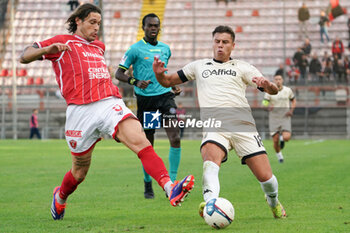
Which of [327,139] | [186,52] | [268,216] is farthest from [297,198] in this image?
[186,52]

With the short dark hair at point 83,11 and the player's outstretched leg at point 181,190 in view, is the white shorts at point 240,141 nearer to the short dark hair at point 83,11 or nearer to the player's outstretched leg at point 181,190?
the player's outstretched leg at point 181,190

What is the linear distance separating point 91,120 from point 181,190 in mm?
1385

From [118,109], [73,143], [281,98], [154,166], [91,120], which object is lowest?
[281,98]

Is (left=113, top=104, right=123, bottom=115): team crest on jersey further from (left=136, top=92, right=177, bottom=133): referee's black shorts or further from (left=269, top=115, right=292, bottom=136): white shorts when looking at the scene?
(left=269, top=115, right=292, bottom=136): white shorts

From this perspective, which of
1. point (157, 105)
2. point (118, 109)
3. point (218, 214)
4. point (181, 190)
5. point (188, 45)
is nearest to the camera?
point (181, 190)

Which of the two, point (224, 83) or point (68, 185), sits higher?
point (224, 83)

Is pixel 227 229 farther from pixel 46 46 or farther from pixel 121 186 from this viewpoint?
pixel 121 186

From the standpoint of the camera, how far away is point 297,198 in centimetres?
882

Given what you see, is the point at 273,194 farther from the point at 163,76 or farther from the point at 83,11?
the point at 83,11

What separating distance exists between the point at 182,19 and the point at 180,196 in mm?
31054

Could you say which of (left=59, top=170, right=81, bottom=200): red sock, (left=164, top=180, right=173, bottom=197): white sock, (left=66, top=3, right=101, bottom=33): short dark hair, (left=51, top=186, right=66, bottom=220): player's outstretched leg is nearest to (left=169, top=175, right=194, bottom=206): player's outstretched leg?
(left=164, top=180, right=173, bottom=197): white sock

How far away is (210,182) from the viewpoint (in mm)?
6379

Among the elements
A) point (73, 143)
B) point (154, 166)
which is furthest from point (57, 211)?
point (154, 166)

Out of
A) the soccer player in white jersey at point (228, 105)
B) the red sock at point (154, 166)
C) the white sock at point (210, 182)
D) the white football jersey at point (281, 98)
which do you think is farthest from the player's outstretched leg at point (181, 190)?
the white football jersey at point (281, 98)
